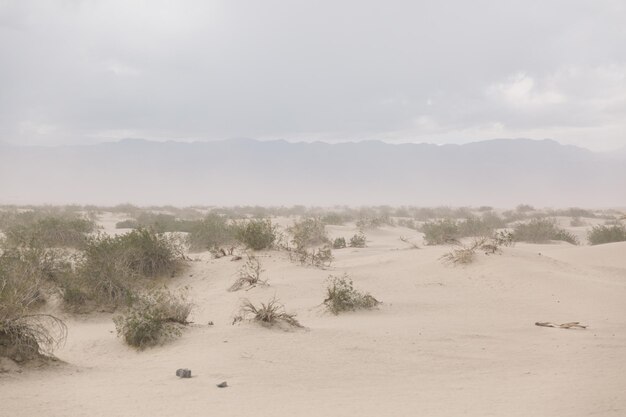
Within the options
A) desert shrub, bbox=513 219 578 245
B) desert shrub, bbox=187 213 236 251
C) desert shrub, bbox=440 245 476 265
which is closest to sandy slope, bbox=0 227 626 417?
desert shrub, bbox=440 245 476 265

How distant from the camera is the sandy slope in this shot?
555 centimetres

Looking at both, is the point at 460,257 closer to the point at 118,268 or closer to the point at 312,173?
the point at 118,268

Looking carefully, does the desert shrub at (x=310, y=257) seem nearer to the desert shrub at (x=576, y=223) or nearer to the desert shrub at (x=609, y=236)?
the desert shrub at (x=609, y=236)

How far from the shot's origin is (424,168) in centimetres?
13775

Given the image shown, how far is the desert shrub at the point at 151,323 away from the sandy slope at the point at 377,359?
19cm

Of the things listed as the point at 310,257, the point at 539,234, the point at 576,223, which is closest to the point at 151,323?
the point at 310,257

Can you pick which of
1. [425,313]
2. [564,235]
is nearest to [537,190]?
[564,235]

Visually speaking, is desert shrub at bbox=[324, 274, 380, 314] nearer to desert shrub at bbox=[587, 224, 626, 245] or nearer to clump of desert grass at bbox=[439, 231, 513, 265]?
clump of desert grass at bbox=[439, 231, 513, 265]

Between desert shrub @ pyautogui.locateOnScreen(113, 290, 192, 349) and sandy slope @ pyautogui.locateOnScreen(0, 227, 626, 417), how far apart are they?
192 millimetres

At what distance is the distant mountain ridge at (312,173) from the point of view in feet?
354

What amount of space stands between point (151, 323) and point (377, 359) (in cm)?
317

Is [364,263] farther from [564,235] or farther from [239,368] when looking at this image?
[564,235]

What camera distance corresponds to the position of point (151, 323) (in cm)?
809

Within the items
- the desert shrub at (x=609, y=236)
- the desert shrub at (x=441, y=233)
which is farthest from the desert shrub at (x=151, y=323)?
the desert shrub at (x=609, y=236)
